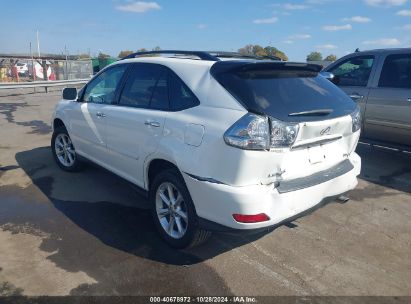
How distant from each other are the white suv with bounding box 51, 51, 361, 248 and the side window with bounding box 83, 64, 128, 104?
261mm

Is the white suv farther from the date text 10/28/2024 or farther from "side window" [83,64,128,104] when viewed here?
the date text 10/28/2024

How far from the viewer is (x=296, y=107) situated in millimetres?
3031

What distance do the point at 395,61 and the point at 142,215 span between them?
187 inches

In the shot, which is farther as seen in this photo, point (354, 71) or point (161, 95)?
point (354, 71)

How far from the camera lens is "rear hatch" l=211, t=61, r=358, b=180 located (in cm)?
291

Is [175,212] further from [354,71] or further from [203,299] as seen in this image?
[354,71]

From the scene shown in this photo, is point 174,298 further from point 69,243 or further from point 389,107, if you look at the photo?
point 389,107

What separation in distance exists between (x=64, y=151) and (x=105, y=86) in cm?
161

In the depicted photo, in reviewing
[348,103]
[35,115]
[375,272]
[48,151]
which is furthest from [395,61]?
[35,115]

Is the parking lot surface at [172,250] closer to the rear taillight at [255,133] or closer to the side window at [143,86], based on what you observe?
the rear taillight at [255,133]

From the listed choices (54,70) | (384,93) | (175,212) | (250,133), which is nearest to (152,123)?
(175,212)

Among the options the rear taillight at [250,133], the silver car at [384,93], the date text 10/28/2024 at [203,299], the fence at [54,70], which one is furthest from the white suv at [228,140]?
the fence at [54,70]

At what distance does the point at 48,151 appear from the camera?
6.94 m

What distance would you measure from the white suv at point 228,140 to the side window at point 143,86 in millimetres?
12
